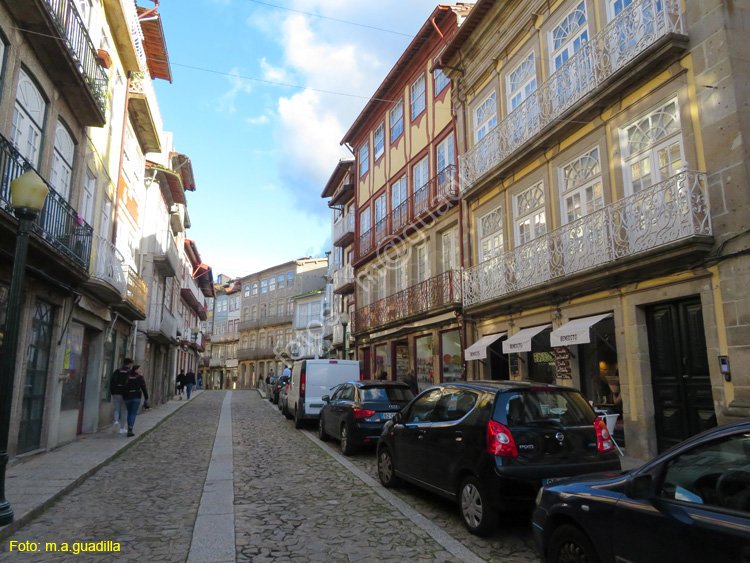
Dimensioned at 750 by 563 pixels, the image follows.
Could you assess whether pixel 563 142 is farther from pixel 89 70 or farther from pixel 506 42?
pixel 89 70

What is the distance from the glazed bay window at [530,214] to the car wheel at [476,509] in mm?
8453

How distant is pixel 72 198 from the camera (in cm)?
1176

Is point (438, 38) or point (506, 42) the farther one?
point (438, 38)

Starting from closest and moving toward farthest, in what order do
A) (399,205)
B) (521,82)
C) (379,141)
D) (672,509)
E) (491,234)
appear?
(672,509), (521,82), (491,234), (399,205), (379,141)

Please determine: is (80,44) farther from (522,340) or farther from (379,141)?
(379,141)

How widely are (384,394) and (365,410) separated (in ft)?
1.84

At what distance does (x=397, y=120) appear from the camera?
74.4ft

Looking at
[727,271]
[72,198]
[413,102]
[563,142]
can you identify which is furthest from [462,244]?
[72,198]

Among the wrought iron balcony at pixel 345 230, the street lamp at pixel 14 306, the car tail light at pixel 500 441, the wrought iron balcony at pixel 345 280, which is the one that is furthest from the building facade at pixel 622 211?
the wrought iron balcony at pixel 345 230

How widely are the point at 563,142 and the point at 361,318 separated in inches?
561

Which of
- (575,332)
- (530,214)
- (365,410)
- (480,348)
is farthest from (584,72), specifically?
(365,410)

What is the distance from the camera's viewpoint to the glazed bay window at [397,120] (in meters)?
22.2

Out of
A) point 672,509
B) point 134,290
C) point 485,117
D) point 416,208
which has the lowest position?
point 672,509

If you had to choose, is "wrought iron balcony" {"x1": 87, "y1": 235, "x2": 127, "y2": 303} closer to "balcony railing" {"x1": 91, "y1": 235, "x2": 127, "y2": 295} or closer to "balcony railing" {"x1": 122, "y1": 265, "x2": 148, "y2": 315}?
"balcony railing" {"x1": 91, "y1": 235, "x2": 127, "y2": 295}
